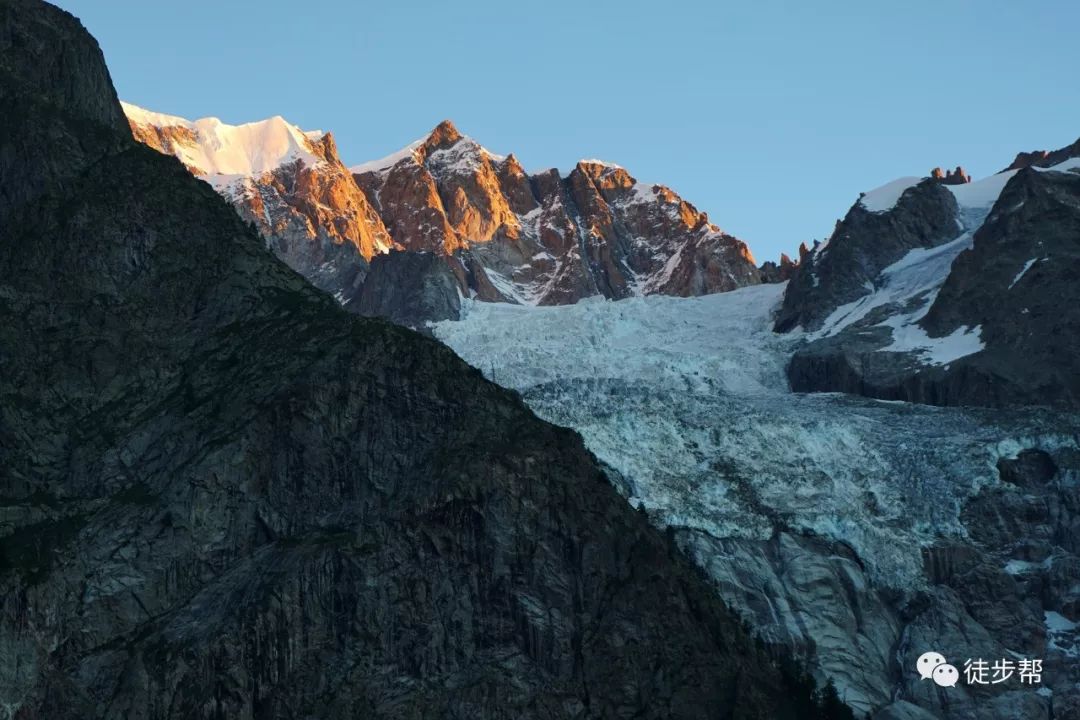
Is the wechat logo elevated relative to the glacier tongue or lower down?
lower down

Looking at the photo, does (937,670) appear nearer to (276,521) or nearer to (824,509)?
(824,509)

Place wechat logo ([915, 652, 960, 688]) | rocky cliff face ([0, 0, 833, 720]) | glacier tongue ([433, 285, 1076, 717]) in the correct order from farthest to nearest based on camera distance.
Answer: glacier tongue ([433, 285, 1076, 717]) < wechat logo ([915, 652, 960, 688]) < rocky cliff face ([0, 0, 833, 720])

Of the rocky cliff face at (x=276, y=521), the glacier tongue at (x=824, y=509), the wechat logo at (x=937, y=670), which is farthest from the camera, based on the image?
the glacier tongue at (x=824, y=509)

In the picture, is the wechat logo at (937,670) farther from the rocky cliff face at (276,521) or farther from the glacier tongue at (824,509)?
the rocky cliff face at (276,521)

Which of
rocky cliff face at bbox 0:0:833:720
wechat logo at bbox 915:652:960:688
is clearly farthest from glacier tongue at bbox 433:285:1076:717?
rocky cliff face at bbox 0:0:833:720

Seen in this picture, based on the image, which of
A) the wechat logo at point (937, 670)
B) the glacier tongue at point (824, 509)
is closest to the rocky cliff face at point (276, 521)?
the wechat logo at point (937, 670)

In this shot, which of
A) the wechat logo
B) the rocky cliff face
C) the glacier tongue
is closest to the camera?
the rocky cliff face

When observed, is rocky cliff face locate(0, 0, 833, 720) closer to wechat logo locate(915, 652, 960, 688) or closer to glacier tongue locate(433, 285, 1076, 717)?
wechat logo locate(915, 652, 960, 688)
